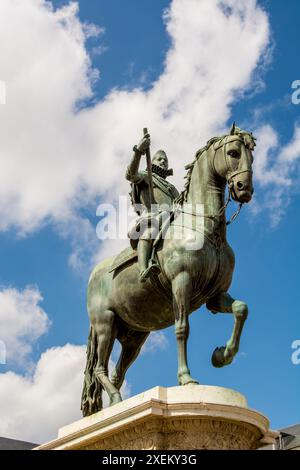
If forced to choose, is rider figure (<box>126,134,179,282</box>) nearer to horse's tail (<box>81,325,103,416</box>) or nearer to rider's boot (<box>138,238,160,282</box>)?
rider's boot (<box>138,238,160,282</box>)

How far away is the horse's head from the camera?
1075 cm

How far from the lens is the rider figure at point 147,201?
11258 mm

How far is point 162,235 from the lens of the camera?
11273mm

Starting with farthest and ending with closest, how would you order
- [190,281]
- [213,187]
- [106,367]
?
[106,367] → [213,187] → [190,281]

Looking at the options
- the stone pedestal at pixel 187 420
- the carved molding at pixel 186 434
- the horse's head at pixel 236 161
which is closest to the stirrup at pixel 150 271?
the horse's head at pixel 236 161

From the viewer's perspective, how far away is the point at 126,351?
12930 millimetres

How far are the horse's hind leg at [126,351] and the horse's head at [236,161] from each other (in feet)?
11.4

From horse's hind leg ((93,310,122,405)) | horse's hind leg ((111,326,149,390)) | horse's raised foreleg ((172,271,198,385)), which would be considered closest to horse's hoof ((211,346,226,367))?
horse's raised foreleg ((172,271,198,385))

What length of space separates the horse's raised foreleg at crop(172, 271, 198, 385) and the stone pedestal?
3.09ft

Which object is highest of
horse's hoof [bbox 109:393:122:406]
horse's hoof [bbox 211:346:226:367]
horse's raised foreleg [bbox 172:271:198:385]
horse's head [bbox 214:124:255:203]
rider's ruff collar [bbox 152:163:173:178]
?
rider's ruff collar [bbox 152:163:173:178]
